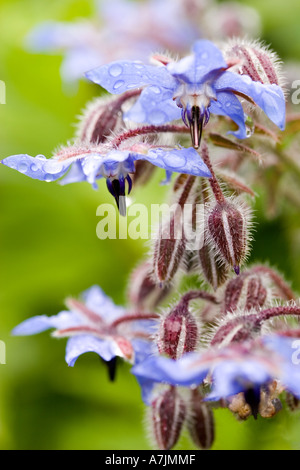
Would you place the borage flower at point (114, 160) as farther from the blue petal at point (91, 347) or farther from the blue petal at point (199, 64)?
the blue petal at point (91, 347)

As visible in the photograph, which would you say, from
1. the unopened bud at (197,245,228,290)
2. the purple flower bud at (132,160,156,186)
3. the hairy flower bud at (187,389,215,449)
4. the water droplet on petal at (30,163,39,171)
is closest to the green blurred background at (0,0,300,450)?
the hairy flower bud at (187,389,215,449)

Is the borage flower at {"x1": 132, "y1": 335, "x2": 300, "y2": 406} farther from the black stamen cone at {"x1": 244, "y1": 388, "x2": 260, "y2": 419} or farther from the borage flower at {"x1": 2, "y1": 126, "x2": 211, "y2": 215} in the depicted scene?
the borage flower at {"x1": 2, "y1": 126, "x2": 211, "y2": 215}

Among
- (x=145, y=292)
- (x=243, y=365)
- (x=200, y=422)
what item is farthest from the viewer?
(x=145, y=292)

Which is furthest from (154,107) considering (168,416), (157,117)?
(168,416)

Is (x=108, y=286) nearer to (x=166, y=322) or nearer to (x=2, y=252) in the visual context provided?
(x=2, y=252)

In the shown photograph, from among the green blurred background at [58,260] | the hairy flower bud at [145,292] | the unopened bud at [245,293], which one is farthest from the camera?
the green blurred background at [58,260]

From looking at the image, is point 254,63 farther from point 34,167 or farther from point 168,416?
point 168,416

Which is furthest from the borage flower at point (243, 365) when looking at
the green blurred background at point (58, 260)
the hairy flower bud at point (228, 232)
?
the green blurred background at point (58, 260)
